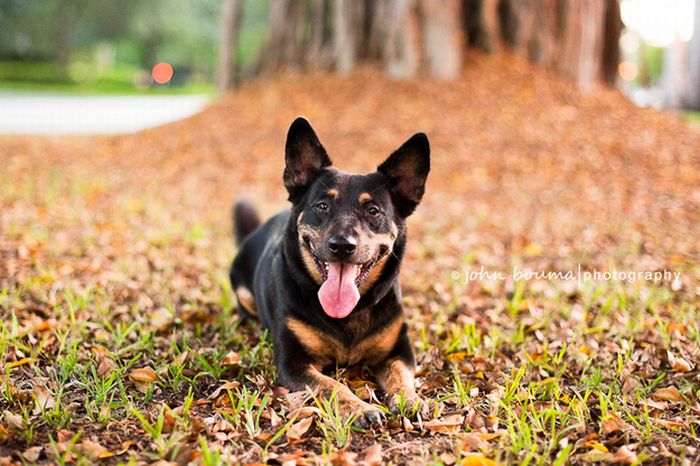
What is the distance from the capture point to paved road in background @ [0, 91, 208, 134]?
18713mm

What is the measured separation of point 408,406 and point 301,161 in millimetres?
1582

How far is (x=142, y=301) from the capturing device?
5312mm

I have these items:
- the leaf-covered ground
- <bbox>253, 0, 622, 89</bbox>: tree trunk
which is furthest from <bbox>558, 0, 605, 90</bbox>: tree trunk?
the leaf-covered ground

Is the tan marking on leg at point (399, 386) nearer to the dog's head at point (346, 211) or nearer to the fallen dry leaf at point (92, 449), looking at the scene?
the dog's head at point (346, 211)

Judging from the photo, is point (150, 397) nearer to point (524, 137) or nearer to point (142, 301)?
point (142, 301)

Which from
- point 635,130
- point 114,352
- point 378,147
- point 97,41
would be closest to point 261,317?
point 114,352

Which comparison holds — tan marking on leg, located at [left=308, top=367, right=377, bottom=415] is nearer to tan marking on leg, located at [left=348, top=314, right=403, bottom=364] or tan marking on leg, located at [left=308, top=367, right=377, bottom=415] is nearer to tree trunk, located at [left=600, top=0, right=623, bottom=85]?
tan marking on leg, located at [left=348, top=314, right=403, bottom=364]

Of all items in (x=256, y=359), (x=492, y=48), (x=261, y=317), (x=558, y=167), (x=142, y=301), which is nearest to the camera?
(x=256, y=359)

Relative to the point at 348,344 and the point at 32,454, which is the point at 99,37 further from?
the point at 32,454

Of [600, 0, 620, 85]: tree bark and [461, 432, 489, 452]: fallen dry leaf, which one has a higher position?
[600, 0, 620, 85]: tree bark

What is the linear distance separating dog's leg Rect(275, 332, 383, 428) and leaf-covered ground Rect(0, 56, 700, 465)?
0.09m

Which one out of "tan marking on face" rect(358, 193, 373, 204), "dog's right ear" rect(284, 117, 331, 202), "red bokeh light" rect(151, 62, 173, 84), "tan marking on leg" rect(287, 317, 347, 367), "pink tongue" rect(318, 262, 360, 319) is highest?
"red bokeh light" rect(151, 62, 173, 84)

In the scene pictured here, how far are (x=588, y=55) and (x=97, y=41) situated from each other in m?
37.1

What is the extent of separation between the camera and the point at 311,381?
11.8 feet
